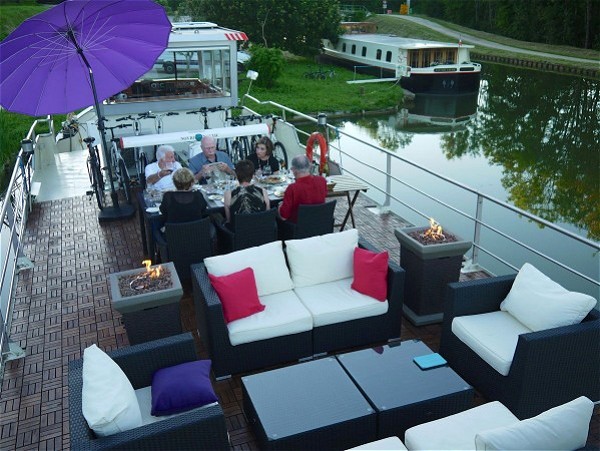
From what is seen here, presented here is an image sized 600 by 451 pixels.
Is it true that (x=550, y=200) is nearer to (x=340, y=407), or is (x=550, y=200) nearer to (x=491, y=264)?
(x=491, y=264)

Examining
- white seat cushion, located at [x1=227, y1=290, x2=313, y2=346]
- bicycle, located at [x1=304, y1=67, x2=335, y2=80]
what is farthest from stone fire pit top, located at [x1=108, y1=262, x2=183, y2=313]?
bicycle, located at [x1=304, y1=67, x2=335, y2=80]

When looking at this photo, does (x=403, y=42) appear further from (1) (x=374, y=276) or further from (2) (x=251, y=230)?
(1) (x=374, y=276)

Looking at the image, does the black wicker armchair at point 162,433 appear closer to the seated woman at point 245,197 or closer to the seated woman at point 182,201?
the seated woman at point 182,201

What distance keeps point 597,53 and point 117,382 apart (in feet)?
114

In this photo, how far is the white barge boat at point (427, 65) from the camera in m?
23.4

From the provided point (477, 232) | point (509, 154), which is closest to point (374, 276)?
point (477, 232)

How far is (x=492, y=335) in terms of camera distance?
11.0ft

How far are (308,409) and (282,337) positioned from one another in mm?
830

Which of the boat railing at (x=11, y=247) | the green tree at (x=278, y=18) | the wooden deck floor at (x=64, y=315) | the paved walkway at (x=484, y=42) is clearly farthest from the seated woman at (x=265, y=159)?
the paved walkway at (x=484, y=42)

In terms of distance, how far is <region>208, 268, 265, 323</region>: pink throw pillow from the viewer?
3.54 metres

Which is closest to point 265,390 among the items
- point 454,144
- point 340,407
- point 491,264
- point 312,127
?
point 340,407

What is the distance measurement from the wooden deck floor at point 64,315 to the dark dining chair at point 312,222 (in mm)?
1078

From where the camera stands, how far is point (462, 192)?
40.0 ft

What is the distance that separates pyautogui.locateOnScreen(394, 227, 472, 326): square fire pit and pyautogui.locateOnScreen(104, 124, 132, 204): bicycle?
4.04 meters
